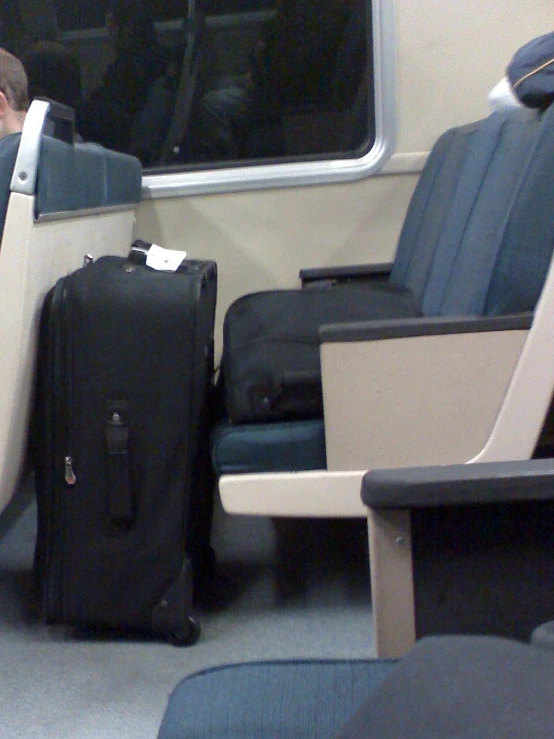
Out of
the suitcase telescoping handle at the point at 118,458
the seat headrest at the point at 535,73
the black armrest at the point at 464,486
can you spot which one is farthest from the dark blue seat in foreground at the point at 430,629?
the seat headrest at the point at 535,73

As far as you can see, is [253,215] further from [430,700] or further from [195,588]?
[430,700]

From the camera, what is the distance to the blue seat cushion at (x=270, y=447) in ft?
4.72

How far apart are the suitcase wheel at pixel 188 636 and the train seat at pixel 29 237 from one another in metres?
0.42

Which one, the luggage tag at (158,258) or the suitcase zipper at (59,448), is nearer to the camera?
the suitcase zipper at (59,448)

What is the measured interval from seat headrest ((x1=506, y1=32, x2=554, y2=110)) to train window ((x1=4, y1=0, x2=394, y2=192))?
1010mm

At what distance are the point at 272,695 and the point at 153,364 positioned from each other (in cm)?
83

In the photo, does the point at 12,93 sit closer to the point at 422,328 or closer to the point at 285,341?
the point at 285,341

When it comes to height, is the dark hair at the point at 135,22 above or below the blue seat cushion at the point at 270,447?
above

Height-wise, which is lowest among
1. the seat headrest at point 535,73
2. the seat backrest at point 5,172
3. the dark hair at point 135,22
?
the seat backrest at point 5,172

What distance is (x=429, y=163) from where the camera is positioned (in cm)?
233

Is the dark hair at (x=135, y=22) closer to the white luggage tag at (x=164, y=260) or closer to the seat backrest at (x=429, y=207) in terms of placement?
the seat backrest at (x=429, y=207)

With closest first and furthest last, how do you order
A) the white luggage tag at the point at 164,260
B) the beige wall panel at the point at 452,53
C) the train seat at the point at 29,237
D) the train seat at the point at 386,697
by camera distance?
the train seat at the point at 386,697 < the train seat at the point at 29,237 < the white luggage tag at the point at 164,260 < the beige wall panel at the point at 452,53

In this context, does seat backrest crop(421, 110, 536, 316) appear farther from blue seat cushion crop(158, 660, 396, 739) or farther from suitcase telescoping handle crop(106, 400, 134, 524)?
blue seat cushion crop(158, 660, 396, 739)

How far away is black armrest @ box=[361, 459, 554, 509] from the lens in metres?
0.70
